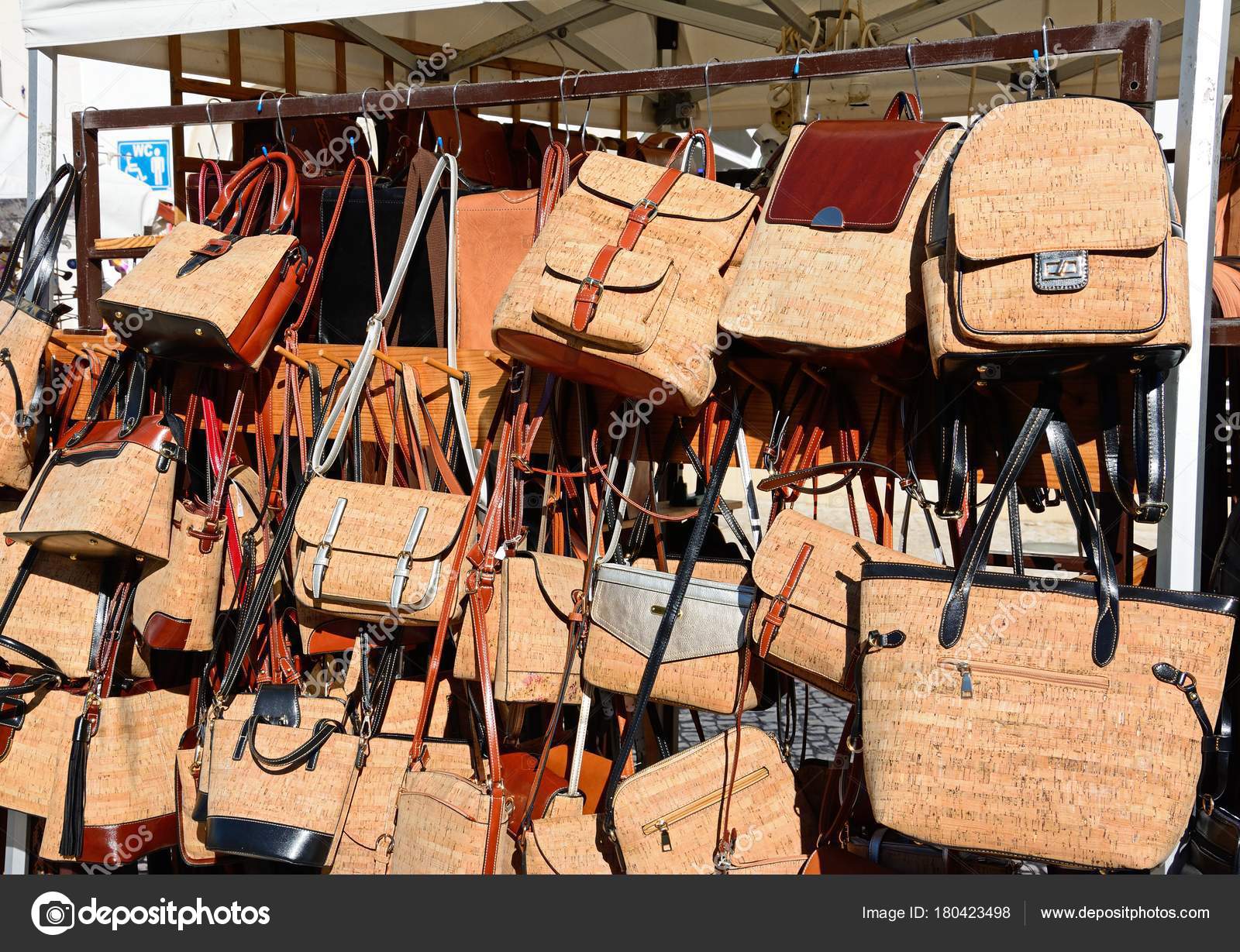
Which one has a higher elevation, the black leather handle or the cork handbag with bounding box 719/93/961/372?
the cork handbag with bounding box 719/93/961/372

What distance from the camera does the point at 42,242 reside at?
9.18ft

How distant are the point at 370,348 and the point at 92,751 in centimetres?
123

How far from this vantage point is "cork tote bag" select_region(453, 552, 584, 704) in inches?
85.7

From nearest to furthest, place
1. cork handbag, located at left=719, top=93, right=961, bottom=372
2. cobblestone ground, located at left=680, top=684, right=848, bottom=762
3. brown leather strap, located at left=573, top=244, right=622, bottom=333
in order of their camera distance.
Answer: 1. cork handbag, located at left=719, top=93, right=961, bottom=372
2. brown leather strap, located at left=573, top=244, right=622, bottom=333
3. cobblestone ground, located at left=680, top=684, right=848, bottom=762

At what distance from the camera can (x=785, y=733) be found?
2.55 metres

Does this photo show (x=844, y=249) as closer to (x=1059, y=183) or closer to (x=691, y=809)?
(x=1059, y=183)

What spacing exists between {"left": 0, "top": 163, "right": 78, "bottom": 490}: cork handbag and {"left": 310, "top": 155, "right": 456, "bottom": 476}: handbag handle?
0.80 metres

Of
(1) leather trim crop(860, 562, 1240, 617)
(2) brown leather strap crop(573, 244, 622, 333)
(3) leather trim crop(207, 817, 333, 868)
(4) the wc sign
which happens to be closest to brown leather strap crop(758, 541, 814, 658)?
(1) leather trim crop(860, 562, 1240, 617)

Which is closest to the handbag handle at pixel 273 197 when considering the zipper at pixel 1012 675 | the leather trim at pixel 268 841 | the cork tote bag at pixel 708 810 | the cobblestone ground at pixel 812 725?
the leather trim at pixel 268 841

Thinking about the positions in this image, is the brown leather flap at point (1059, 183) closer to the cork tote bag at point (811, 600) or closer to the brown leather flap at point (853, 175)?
the brown leather flap at point (853, 175)
